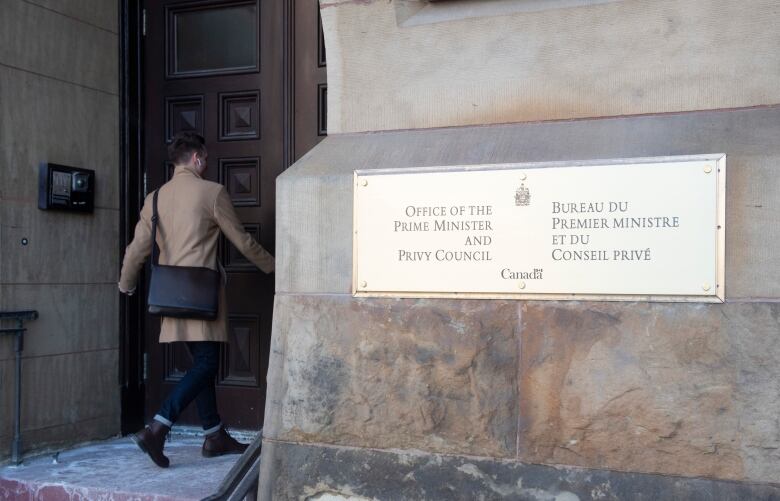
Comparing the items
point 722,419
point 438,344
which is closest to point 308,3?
point 438,344

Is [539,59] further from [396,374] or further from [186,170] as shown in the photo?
[186,170]

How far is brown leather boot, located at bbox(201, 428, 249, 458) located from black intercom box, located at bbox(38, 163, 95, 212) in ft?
5.17

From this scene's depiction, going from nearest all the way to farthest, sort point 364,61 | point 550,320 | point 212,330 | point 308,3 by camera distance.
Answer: point 550,320 → point 364,61 → point 212,330 → point 308,3

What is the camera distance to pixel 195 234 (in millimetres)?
4703

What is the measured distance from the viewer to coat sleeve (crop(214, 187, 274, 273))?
4680mm

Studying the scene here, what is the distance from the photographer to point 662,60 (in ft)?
10.6

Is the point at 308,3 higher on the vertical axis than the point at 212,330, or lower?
higher

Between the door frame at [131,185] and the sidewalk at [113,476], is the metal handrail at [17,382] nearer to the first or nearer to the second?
the sidewalk at [113,476]

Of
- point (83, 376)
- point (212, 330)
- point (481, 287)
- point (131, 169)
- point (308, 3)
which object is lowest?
point (83, 376)

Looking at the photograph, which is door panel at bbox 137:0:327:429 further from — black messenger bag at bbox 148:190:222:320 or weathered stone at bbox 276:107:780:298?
weathered stone at bbox 276:107:780:298

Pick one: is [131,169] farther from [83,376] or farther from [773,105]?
[773,105]

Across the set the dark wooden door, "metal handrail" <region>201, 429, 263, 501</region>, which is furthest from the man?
"metal handrail" <region>201, 429, 263, 501</region>

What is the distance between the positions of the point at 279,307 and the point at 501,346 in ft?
3.04

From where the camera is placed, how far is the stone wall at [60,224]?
192 inches
